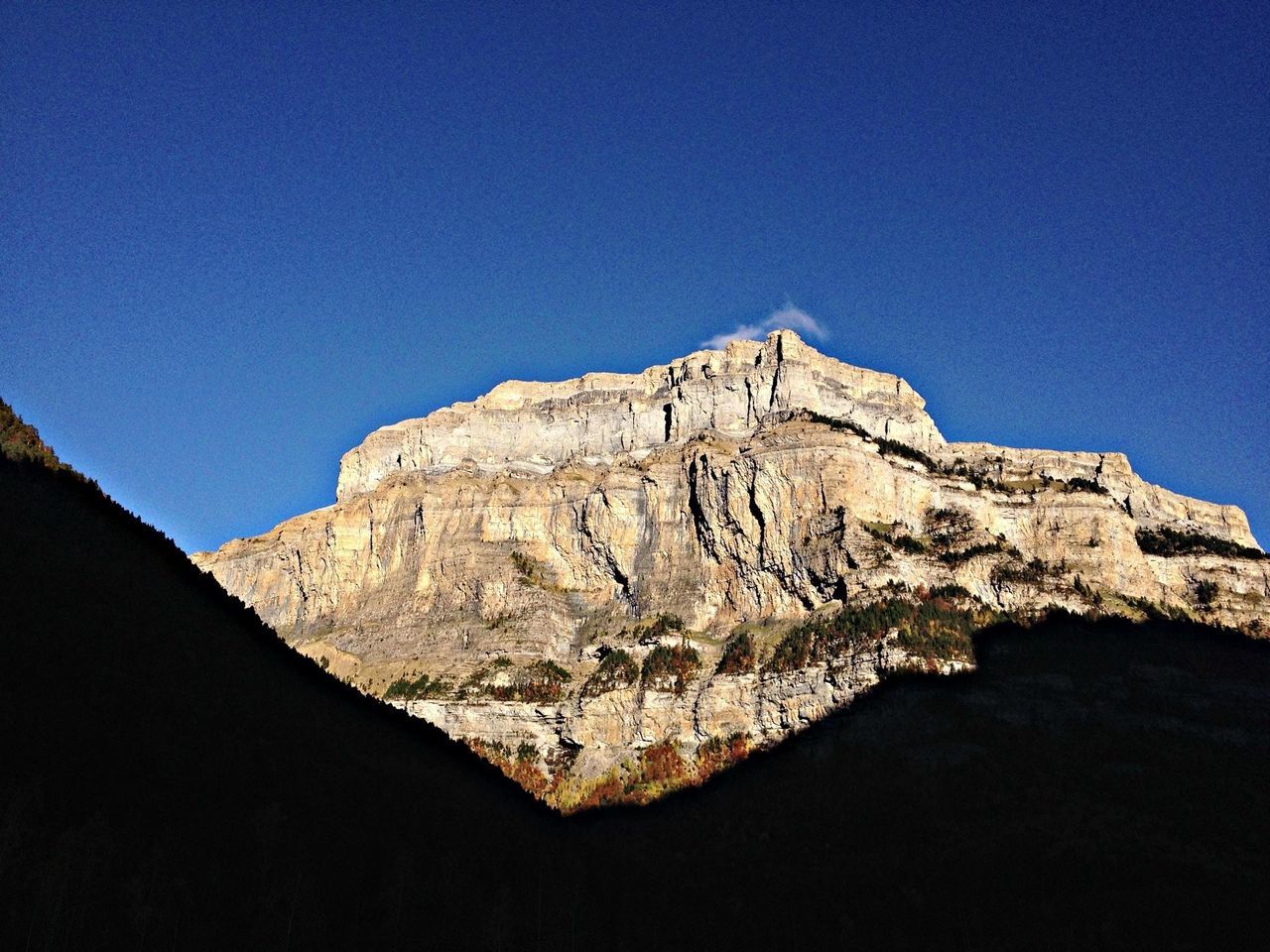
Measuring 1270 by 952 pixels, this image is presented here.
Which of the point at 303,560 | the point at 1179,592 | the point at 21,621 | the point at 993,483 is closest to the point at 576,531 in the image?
the point at 303,560

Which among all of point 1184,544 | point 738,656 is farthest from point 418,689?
point 1184,544

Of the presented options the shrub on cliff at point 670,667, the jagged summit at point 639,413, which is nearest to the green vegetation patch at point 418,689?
the shrub on cliff at point 670,667

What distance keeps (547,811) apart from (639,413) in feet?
318

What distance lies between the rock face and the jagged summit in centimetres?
47

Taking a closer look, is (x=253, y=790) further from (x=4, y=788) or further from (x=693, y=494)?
(x=693, y=494)

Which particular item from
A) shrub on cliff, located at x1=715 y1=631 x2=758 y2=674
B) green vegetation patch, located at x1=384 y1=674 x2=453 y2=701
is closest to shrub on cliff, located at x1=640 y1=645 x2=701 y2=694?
shrub on cliff, located at x1=715 y1=631 x2=758 y2=674

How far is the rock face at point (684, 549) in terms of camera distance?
129 meters

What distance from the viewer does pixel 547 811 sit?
9600cm

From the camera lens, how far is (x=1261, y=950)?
68.8 meters

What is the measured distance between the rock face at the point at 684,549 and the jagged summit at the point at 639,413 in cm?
47

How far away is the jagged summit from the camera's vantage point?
17588cm

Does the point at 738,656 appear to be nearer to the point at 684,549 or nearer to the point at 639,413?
the point at 684,549

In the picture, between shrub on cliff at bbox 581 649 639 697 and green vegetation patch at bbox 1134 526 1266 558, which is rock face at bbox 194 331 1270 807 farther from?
shrub on cliff at bbox 581 649 639 697

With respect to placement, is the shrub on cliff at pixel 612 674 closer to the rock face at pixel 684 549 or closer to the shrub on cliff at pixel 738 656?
the rock face at pixel 684 549
